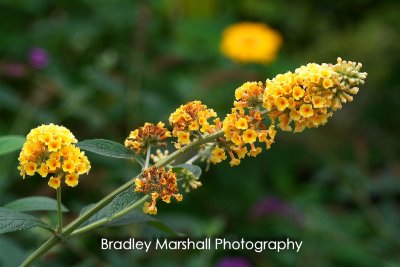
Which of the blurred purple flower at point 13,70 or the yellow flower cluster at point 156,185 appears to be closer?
the yellow flower cluster at point 156,185

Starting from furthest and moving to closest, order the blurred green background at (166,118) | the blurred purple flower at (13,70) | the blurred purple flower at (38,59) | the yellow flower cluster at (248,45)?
the yellow flower cluster at (248,45) < the blurred purple flower at (38,59) < the blurred purple flower at (13,70) < the blurred green background at (166,118)

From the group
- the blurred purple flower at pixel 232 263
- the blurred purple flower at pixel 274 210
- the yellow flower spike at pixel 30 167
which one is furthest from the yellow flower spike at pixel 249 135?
the blurred purple flower at pixel 274 210

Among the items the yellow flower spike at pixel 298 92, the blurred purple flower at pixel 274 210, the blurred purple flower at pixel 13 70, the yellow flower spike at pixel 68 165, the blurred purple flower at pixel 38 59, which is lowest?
the yellow flower spike at pixel 68 165

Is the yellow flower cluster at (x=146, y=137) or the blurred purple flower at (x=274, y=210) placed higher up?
the blurred purple flower at (x=274, y=210)

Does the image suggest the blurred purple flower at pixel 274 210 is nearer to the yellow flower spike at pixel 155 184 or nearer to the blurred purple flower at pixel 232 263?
the blurred purple flower at pixel 232 263

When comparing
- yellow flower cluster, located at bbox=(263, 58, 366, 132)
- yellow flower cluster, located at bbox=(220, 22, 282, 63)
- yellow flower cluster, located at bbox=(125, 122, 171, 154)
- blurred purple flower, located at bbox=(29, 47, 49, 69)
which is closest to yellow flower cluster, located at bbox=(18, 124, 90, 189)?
yellow flower cluster, located at bbox=(125, 122, 171, 154)

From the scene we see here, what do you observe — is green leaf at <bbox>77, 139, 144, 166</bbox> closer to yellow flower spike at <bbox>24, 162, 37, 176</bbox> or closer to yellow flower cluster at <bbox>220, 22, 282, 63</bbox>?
yellow flower spike at <bbox>24, 162, 37, 176</bbox>

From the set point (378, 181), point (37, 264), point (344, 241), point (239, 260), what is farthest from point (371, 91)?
point (37, 264)
